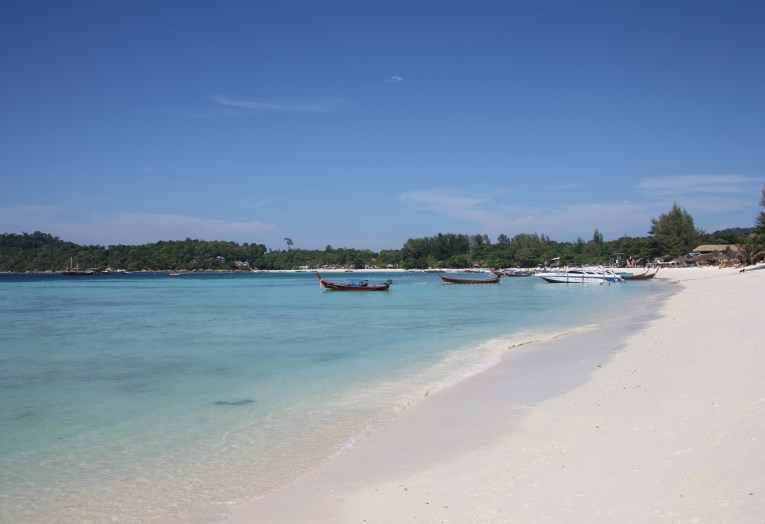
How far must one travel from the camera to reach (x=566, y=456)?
5.81m

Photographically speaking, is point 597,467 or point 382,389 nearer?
point 597,467

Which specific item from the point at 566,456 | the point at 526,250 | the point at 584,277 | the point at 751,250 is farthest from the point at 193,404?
the point at 526,250

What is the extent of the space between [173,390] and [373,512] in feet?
25.6

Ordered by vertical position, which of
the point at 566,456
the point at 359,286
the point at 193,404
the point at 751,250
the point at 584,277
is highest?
the point at 751,250

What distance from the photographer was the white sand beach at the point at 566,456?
4.51 meters

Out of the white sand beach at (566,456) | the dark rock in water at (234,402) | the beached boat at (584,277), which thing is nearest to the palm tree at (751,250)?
the beached boat at (584,277)

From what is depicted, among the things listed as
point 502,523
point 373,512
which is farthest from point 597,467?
point 373,512

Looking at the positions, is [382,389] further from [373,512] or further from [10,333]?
[10,333]

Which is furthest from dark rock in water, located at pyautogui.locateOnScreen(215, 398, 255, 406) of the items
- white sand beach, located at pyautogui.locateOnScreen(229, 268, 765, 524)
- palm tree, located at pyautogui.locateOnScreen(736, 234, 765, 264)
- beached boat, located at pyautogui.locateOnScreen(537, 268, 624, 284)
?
beached boat, located at pyautogui.locateOnScreen(537, 268, 624, 284)

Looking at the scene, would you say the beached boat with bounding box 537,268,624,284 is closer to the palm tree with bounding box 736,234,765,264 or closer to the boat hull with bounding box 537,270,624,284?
the boat hull with bounding box 537,270,624,284

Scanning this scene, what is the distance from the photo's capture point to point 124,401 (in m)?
10.5

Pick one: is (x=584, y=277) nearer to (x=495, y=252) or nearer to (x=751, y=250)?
(x=751, y=250)

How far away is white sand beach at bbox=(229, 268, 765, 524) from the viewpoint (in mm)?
4512

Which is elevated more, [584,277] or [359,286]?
[584,277]
